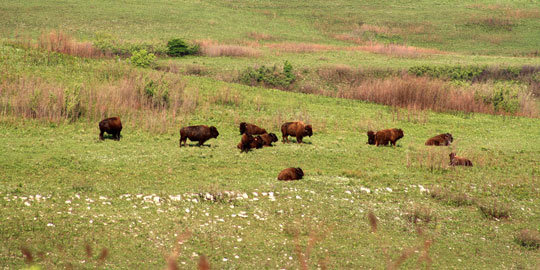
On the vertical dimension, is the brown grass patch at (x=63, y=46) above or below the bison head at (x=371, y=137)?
above

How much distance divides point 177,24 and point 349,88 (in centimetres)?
3125

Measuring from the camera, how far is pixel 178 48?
164 ft

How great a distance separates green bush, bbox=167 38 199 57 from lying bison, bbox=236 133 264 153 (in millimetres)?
29929

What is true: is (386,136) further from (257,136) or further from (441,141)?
(257,136)

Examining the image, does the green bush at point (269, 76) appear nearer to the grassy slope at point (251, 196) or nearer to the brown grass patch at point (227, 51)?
the brown grass patch at point (227, 51)

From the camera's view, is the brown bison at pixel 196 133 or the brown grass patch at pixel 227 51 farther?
the brown grass patch at pixel 227 51

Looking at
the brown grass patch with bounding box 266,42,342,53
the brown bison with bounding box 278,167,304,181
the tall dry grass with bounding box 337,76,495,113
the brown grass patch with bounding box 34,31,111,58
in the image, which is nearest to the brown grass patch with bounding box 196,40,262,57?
the brown grass patch with bounding box 266,42,342,53

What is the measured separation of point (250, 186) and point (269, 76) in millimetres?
28057

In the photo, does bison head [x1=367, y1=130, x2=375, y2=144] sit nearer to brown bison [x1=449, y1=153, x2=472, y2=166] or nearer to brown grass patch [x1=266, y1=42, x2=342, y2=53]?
brown bison [x1=449, y1=153, x2=472, y2=166]

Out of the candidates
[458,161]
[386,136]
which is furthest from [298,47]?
[458,161]

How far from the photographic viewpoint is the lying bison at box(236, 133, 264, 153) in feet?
68.8

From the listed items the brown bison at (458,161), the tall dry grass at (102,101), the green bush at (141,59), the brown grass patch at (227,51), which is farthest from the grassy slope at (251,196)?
the brown grass patch at (227,51)

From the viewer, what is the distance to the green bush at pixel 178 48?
4997 cm

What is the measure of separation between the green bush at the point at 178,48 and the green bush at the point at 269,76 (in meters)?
8.65
